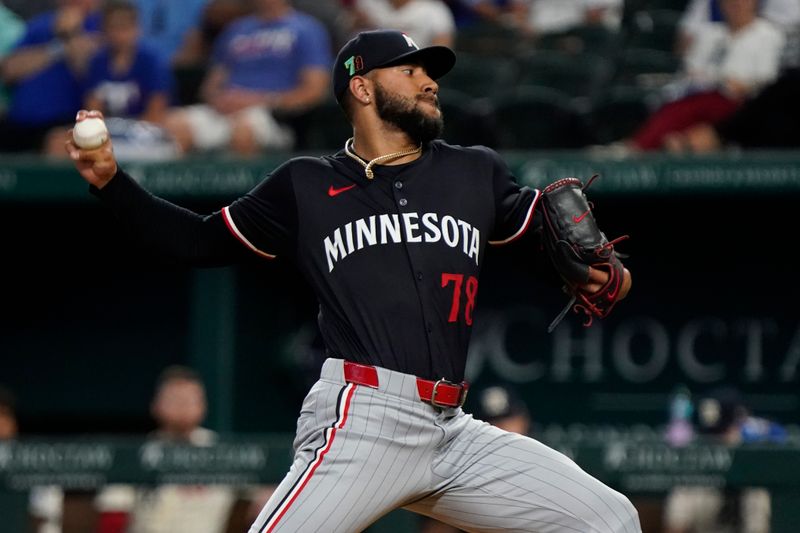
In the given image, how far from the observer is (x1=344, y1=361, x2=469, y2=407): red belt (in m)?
3.82

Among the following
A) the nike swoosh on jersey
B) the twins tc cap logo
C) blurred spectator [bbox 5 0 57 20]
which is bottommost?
the nike swoosh on jersey

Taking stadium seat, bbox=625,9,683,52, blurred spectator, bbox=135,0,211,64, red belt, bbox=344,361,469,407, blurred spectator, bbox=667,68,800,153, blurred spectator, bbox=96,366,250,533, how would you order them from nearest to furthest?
red belt, bbox=344,361,469,407 → blurred spectator, bbox=96,366,250,533 → blurred spectator, bbox=667,68,800,153 → stadium seat, bbox=625,9,683,52 → blurred spectator, bbox=135,0,211,64

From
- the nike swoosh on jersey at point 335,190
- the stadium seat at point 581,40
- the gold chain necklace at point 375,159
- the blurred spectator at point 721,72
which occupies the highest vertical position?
the stadium seat at point 581,40

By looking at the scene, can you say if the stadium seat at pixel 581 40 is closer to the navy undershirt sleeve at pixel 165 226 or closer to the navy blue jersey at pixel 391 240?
the navy blue jersey at pixel 391 240

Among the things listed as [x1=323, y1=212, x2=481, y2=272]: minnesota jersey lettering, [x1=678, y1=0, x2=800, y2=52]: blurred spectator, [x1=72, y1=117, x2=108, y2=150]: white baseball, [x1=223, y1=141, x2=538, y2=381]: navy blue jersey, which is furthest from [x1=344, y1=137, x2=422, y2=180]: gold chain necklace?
[x1=678, y1=0, x2=800, y2=52]: blurred spectator

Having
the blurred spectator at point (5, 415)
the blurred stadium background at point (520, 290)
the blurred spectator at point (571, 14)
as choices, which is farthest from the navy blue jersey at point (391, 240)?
the blurred spectator at point (571, 14)

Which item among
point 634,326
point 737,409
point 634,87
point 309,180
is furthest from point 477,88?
point 309,180

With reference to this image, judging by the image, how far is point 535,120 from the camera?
815cm

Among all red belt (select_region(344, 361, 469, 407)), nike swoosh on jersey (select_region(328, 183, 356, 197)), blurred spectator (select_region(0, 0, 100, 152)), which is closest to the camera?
red belt (select_region(344, 361, 469, 407))

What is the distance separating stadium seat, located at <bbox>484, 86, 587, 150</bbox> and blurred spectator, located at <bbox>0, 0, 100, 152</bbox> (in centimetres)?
229

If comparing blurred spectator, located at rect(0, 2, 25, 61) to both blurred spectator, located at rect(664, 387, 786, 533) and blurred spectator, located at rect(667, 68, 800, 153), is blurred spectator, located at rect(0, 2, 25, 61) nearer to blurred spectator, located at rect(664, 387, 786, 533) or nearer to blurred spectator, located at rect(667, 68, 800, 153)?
blurred spectator, located at rect(667, 68, 800, 153)

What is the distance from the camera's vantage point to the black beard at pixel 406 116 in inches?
158

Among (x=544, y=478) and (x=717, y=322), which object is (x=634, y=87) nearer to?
(x=717, y=322)

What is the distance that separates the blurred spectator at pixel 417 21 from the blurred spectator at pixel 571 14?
907 mm
